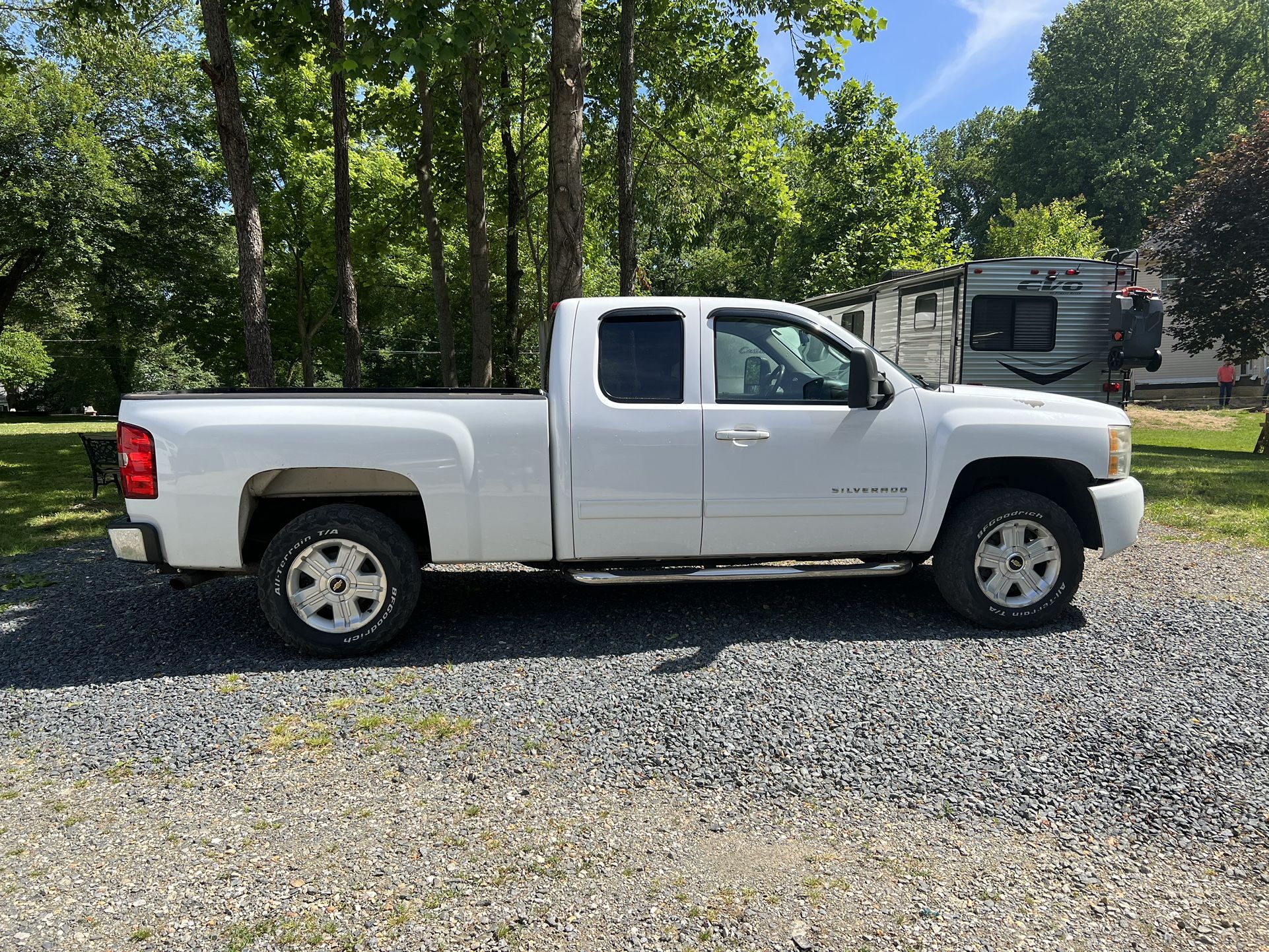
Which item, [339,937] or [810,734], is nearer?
[339,937]

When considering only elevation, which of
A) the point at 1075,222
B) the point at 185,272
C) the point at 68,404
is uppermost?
the point at 1075,222

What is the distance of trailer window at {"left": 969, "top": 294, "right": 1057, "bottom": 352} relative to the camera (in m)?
12.3

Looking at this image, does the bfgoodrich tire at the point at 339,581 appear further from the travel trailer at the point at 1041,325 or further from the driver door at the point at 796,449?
the travel trailer at the point at 1041,325

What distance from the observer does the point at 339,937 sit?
8.09 ft

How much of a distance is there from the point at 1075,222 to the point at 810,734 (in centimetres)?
3452

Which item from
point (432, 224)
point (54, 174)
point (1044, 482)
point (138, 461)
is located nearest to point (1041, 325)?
point (1044, 482)

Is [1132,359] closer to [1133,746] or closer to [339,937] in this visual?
[1133,746]

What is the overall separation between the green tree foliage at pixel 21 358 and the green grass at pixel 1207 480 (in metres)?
41.8

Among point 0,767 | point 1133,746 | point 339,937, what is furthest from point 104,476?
point 1133,746

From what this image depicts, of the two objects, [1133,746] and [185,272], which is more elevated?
[185,272]

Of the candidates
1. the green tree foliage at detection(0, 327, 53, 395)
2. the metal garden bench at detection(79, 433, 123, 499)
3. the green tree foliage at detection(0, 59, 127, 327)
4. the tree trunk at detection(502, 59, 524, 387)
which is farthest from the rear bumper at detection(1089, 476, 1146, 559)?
the green tree foliage at detection(0, 327, 53, 395)

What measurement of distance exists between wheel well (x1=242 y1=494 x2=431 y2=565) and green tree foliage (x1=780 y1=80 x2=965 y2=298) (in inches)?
938

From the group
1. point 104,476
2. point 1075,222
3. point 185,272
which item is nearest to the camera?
point 104,476

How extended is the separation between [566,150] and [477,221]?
24.4 feet
